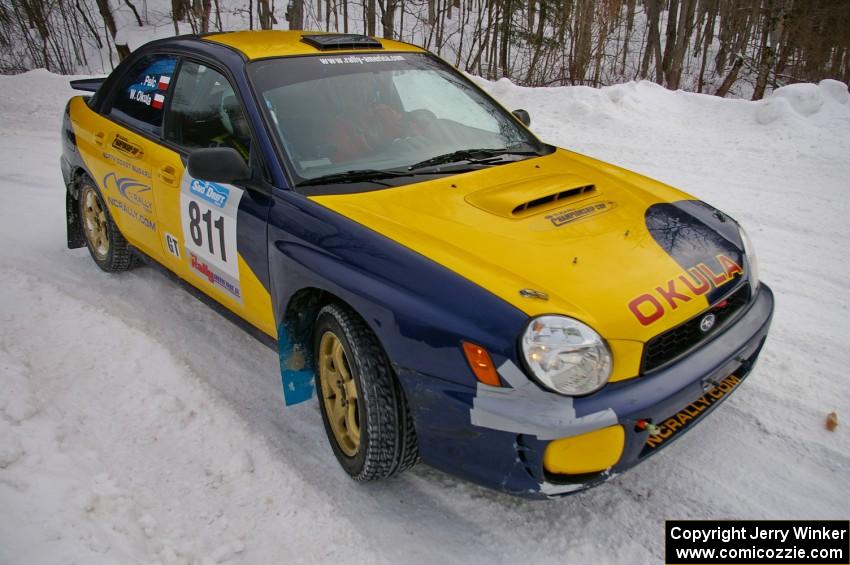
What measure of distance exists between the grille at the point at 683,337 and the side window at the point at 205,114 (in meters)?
1.93

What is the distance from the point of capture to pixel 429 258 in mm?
2109

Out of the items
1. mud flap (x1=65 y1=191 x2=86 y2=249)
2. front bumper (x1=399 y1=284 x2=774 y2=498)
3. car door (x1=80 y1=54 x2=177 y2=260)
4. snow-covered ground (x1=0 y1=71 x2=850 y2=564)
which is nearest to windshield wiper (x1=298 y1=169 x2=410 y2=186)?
front bumper (x1=399 y1=284 x2=774 y2=498)

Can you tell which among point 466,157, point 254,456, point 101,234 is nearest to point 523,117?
point 466,157

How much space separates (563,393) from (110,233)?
351 cm

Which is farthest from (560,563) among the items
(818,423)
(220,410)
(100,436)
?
(100,436)

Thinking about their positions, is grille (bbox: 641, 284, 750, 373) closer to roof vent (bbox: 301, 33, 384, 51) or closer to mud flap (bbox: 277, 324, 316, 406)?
mud flap (bbox: 277, 324, 316, 406)

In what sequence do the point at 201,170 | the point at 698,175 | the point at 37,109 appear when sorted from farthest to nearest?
the point at 37,109 < the point at 698,175 < the point at 201,170

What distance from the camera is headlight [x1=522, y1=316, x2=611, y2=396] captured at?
1.88 meters

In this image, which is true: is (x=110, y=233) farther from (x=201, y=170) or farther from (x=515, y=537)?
(x=515, y=537)

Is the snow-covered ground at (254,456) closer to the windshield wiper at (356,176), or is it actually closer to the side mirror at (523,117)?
the windshield wiper at (356,176)

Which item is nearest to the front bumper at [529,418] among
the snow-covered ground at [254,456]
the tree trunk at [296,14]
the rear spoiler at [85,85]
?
the snow-covered ground at [254,456]

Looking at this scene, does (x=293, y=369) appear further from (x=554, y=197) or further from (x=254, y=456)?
(x=554, y=197)

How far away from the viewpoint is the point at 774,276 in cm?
406

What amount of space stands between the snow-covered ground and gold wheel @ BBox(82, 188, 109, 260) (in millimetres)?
201
